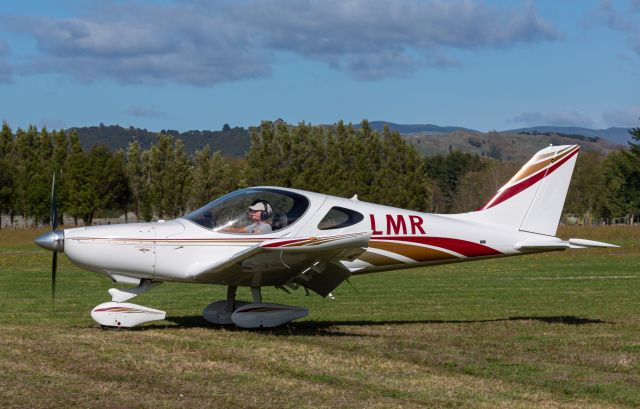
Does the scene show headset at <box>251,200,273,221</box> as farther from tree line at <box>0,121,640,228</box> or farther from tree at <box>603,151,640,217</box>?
tree at <box>603,151,640,217</box>

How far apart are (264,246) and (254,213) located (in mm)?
1141

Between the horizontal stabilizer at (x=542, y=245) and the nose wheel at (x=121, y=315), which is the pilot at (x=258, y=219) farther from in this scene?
the horizontal stabilizer at (x=542, y=245)

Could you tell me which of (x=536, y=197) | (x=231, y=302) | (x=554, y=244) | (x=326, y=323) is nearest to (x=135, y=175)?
(x=326, y=323)

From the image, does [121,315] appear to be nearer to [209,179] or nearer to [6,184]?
[209,179]

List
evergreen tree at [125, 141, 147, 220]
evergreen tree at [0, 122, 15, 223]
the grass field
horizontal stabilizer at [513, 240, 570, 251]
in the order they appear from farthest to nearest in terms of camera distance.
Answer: evergreen tree at [125, 141, 147, 220], evergreen tree at [0, 122, 15, 223], horizontal stabilizer at [513, 240, 570, 251], the grass field

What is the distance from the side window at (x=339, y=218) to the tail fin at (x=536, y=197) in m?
2.21

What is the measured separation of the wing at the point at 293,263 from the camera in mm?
12031

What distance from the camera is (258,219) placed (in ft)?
43.3

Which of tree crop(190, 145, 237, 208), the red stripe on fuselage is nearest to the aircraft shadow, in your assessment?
the red stripe on fuselage

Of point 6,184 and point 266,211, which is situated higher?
point 266,211

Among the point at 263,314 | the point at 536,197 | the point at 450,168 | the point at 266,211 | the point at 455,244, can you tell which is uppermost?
the point at 450,168

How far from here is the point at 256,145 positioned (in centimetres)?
8131

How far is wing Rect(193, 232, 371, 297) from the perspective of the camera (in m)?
12.0

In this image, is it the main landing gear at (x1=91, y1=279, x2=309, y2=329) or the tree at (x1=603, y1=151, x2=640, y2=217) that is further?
the tree at (x1=603, y1=151, x2=640, y2=217)
